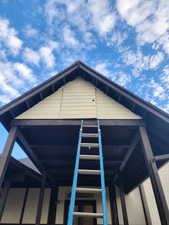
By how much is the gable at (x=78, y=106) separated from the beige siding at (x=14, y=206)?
5.14 m

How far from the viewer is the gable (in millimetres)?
3684

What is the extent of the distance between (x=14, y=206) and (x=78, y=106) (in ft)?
19.7

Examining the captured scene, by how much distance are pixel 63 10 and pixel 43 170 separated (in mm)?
10315

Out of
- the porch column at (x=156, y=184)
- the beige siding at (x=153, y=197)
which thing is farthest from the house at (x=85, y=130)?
the beige siding at (x=153, y=197)

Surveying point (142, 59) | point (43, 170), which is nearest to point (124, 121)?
point (43, 170)

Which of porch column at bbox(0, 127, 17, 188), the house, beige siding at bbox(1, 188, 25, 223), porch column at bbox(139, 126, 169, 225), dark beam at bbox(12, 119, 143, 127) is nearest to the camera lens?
porch column at bbox(139, 126, 169, 225)

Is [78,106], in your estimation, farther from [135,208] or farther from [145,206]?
[145,206]

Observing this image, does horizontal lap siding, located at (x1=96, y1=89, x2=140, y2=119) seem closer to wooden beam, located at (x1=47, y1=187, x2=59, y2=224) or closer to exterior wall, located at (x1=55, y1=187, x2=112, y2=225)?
exterior wall, located at (x1=55, y1=187, x2=112, y2=225)

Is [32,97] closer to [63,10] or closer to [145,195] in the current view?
[145,195]

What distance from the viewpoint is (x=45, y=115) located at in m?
3.73

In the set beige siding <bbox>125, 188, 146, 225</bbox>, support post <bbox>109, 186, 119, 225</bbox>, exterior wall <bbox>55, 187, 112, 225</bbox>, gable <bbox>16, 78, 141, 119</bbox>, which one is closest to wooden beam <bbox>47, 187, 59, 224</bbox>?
exterior wall <bbox>55, 187, 112, 225</bbox>

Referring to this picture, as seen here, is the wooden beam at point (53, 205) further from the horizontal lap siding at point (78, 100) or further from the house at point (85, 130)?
the horizontal lap siding at point (78, 100)

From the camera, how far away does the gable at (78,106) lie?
3684 millimetres

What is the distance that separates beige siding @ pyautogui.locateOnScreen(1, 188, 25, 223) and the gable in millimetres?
5140
